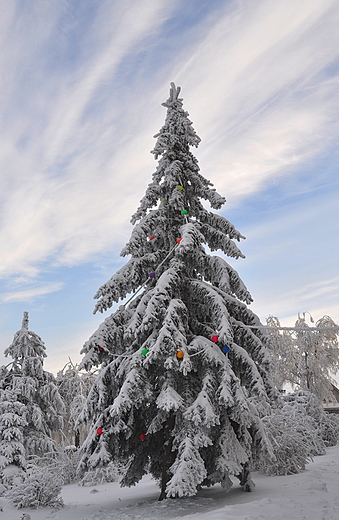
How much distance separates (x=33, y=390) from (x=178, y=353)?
45.4 feet

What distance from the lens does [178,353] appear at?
27.2 feet

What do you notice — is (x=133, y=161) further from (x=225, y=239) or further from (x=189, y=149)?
(x=225, y=239)

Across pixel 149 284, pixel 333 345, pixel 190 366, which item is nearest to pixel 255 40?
pixel 149 284

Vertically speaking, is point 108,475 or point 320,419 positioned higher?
point 320,419

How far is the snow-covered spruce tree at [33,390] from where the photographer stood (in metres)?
19.0

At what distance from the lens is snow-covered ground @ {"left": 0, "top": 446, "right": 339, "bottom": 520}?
6.64 metres

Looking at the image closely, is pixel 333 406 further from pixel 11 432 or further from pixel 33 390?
pixel 11 432

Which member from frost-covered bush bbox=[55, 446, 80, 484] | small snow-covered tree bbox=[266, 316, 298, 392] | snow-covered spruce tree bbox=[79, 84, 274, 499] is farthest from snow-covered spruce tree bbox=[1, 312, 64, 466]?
small snow-covered tree bbox=[266, 316, 298, 392]

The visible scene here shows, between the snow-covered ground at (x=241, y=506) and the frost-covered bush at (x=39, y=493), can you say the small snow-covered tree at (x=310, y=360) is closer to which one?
the snow-covered ground at (x=241, y=506)

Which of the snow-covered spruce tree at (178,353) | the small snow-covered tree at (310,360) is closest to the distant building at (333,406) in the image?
the small snow-covered tree at (310,360)

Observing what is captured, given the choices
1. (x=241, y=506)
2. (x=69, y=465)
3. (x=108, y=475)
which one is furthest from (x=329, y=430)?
(x=241, y=506)

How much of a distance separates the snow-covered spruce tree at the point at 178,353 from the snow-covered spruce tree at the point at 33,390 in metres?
11.2

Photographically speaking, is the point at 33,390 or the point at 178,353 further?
the point at 33,390

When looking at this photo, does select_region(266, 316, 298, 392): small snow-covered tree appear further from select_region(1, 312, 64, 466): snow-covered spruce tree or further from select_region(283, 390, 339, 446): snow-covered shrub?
select_region(1, 312, 64, 466): snow-covered spruce tree
